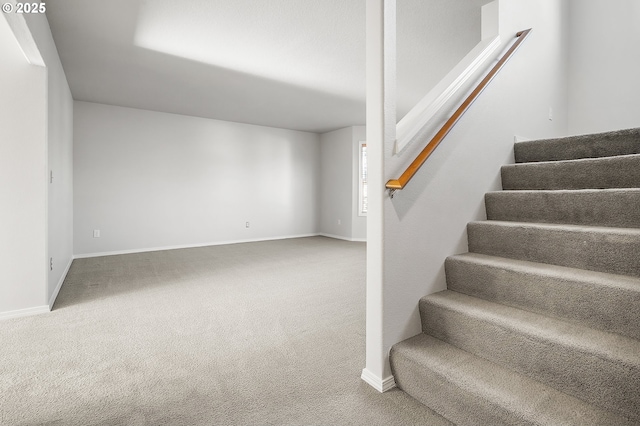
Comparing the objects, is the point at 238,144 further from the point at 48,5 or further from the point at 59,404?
the point at 59,404

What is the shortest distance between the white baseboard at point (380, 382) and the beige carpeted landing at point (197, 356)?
0.04m

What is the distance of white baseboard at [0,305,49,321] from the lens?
9.07 feet

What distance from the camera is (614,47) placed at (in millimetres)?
3324

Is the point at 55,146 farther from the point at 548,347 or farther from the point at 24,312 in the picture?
the point at 548,347

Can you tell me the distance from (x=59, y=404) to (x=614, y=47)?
5281 millimetres

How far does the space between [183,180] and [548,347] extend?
247 inches

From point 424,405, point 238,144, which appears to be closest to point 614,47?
point 424,405

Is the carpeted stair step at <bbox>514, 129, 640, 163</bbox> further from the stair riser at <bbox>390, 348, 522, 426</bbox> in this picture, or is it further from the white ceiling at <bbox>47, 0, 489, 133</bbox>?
the stair riser at <bbox>390, 348, 522, 426</bbox>

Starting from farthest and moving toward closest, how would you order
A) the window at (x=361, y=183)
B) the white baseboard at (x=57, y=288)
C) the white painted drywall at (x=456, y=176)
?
the window at (x=361, y=183) < the white baseboard at (x=57, y=288) < the white painted drywall at (x=456, y=176)

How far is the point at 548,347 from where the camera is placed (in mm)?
1318

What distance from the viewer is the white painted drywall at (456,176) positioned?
1.71 m

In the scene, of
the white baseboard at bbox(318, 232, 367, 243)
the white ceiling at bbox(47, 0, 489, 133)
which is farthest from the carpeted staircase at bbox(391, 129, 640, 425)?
the white baseboard at bbox(318, 232, 367, 243)

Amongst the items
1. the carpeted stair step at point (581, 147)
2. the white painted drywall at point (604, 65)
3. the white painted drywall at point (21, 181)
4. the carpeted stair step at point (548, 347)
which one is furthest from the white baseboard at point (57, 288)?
the white painted drywall at point (604, 65)

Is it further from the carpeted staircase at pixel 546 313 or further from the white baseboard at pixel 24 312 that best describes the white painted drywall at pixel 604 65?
the white baseboard at pixel 24 312
